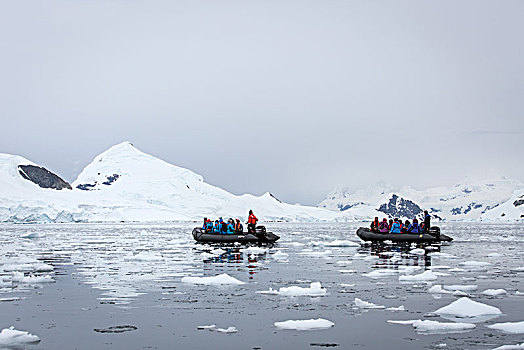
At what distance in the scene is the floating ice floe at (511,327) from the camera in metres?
8.46

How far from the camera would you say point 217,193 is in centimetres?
12506

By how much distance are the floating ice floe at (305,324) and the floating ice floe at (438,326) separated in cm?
127

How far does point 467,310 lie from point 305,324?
9.30ft

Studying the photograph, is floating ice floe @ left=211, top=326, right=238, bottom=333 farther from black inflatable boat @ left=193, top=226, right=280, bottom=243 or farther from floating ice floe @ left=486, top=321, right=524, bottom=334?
black inflatable boat @ left=193, top=226, right=280, bottom=243

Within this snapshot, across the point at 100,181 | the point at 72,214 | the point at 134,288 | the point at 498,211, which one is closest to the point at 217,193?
the point at 100,181

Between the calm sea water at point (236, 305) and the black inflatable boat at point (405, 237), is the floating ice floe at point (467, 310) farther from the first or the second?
the black inflatable boat at point (405, 237)

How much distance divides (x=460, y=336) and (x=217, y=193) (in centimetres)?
11750

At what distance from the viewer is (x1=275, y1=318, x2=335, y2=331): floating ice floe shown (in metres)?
8.85

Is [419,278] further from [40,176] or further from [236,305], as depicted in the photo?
[40,176]

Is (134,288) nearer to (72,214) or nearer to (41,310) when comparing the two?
(41,310)

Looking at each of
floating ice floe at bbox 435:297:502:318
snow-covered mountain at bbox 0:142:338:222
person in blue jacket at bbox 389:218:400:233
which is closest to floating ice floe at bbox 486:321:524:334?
floating ice floe at bbox 435:297:502:318

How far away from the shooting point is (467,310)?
9.80 meters

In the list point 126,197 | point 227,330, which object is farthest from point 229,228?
point 126,197

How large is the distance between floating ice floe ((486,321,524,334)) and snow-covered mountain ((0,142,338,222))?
263 feet
